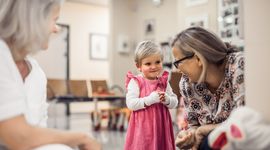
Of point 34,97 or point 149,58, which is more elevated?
point 149,58

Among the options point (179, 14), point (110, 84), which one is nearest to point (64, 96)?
point (110, 84)

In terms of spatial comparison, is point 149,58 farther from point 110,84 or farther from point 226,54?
point 110,84

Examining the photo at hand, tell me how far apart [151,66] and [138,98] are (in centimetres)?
22

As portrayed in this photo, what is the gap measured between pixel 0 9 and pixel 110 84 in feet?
22.7

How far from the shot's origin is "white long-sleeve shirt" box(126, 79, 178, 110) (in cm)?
213

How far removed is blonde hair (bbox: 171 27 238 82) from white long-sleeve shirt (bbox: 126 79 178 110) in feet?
1.42

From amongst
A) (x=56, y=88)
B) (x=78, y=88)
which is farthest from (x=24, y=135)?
(x=78, y=88)

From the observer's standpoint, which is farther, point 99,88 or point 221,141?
point 99,88

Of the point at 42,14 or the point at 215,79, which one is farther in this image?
the point at 215,79

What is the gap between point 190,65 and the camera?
5.79 feet

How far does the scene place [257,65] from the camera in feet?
4.51

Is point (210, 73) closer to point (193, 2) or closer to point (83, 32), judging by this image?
point (193, 2)

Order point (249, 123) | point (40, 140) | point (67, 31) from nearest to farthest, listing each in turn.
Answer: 1. point (249, 123)
2. point (40, 140)
3. point (67, 31)

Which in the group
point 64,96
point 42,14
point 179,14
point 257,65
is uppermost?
point 179,14
